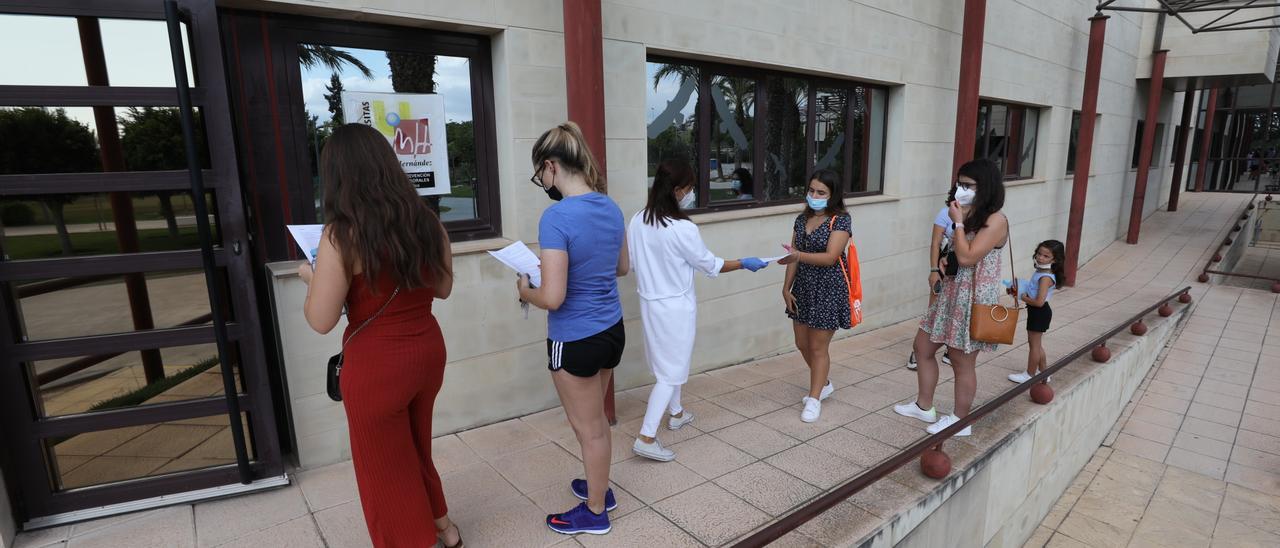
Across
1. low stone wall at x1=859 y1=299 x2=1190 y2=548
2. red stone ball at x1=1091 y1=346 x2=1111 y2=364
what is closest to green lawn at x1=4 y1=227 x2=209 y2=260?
low stone wall at x1=859 y1=299 x2=1190 y2=548

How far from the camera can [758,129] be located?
541cm

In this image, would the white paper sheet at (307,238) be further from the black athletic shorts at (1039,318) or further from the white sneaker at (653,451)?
the black athletic shorts at (1039,318)

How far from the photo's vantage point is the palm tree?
127 inches

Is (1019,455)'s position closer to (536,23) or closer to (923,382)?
(923,382)

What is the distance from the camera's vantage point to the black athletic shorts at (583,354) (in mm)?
2494

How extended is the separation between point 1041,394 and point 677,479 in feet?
9.81

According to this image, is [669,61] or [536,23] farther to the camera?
[669,61]

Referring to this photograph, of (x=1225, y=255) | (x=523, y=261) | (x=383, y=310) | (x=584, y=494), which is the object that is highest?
(x=523, y=261)

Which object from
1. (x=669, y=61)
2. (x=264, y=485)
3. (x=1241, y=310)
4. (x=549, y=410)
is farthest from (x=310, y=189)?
(x=1241, y=310)

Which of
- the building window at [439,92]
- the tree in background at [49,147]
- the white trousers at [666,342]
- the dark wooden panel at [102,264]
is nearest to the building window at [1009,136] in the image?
the white trousers at [666,342]

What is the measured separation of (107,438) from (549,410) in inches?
93.6

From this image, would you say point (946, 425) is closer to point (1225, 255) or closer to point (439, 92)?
point (439, 92)

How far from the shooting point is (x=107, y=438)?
10.5ft

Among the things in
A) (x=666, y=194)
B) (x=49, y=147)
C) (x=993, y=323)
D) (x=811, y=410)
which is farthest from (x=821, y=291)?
(x=49, y=147)
